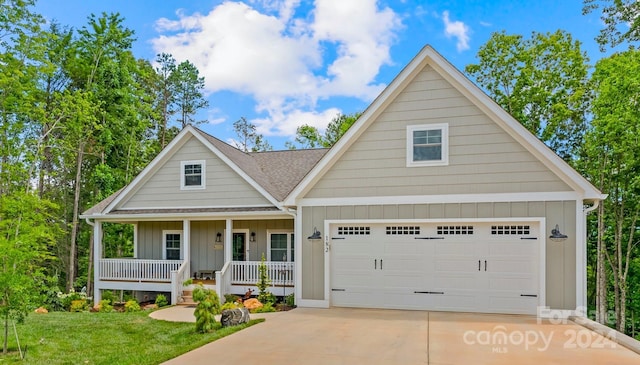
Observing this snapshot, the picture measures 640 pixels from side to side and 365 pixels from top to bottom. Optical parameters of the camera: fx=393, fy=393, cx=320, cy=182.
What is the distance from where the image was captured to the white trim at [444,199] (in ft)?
28.1

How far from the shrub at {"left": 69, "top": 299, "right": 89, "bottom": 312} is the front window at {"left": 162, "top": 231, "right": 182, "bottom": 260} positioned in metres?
2.99

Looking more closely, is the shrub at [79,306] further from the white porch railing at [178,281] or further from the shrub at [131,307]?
the white porch railing at [178,281]

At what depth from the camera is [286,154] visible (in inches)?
624

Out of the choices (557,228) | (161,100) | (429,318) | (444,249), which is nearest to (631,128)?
(557,228)

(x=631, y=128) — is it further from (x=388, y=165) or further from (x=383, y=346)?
(x=383, y=346)

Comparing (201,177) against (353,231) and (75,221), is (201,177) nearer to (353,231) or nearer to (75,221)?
(353,231)

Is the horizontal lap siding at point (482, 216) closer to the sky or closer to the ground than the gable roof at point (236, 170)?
closer to the ground

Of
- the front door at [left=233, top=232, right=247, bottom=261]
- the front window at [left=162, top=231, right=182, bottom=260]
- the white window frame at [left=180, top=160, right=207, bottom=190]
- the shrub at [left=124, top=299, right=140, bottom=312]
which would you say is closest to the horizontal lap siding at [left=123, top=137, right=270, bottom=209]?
the white window frame at [left=180, top=160, right=207, bottom=190]

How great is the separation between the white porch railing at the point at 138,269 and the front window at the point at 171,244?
5.24 ft

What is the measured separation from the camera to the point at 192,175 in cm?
1287

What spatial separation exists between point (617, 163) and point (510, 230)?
24.6ft

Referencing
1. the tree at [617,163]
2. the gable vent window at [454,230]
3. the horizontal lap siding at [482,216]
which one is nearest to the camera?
the horizontal lap siding at [482,216]

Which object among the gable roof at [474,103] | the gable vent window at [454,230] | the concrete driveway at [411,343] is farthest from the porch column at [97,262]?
the gable vent window at [454,230]

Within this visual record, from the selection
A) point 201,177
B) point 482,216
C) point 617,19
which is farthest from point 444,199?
point 201,177
